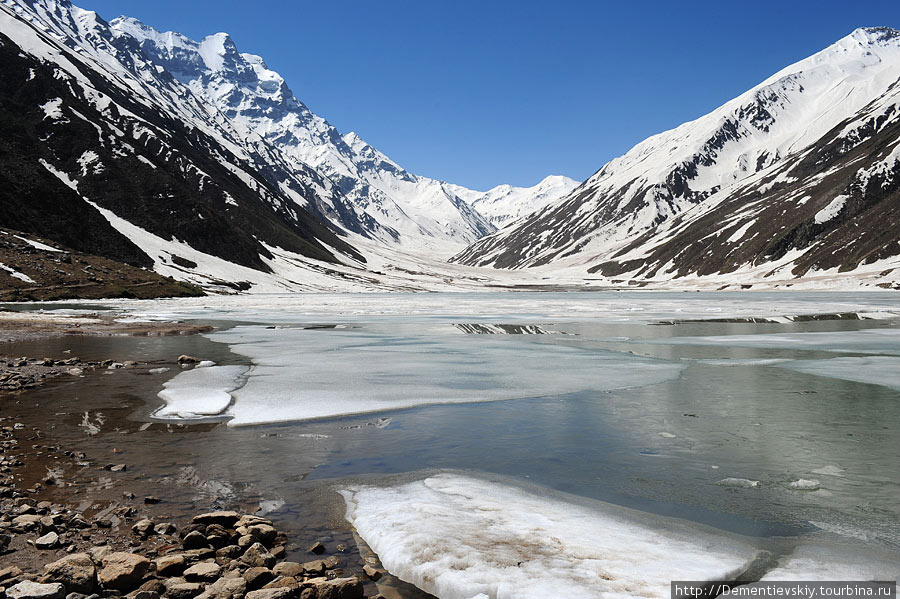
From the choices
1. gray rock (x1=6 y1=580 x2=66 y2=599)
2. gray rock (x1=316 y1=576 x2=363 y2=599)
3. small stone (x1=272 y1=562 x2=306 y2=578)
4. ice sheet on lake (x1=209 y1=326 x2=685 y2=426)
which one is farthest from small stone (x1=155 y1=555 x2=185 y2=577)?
ice sheet on lake (x1=209 y1=326 x2=685 y2=426)

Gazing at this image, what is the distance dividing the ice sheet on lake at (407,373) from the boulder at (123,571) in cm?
884

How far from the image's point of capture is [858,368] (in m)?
25.7

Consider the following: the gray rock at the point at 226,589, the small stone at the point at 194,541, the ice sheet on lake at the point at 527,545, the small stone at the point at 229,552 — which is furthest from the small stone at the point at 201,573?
the ice sheet on lake at the point at 527,545

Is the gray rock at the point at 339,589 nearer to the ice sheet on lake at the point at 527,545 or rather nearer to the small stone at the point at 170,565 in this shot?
the ice sheet on lake at the point at 527,545

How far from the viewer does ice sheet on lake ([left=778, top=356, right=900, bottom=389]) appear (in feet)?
75.3

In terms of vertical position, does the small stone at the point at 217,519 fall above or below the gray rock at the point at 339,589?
above

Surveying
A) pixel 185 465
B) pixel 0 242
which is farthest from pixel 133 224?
pixel 185 465

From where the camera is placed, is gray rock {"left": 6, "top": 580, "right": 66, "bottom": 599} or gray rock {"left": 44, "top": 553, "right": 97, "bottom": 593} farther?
gray rock {"left": 44, "top": 553, "right": 97, "bottom": 593}

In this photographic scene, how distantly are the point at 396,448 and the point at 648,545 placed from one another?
7.08m

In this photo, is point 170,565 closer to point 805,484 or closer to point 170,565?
point 170,565

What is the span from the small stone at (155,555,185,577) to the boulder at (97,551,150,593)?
162 millimetres

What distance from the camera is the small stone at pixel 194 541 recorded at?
27.9 feet

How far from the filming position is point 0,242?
86438mm

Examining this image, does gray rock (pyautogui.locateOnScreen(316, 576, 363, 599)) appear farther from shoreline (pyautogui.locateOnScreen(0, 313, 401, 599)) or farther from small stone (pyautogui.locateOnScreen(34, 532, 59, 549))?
small stone (pyautogui.locateOnScreen(34, 532, 59, 549))
